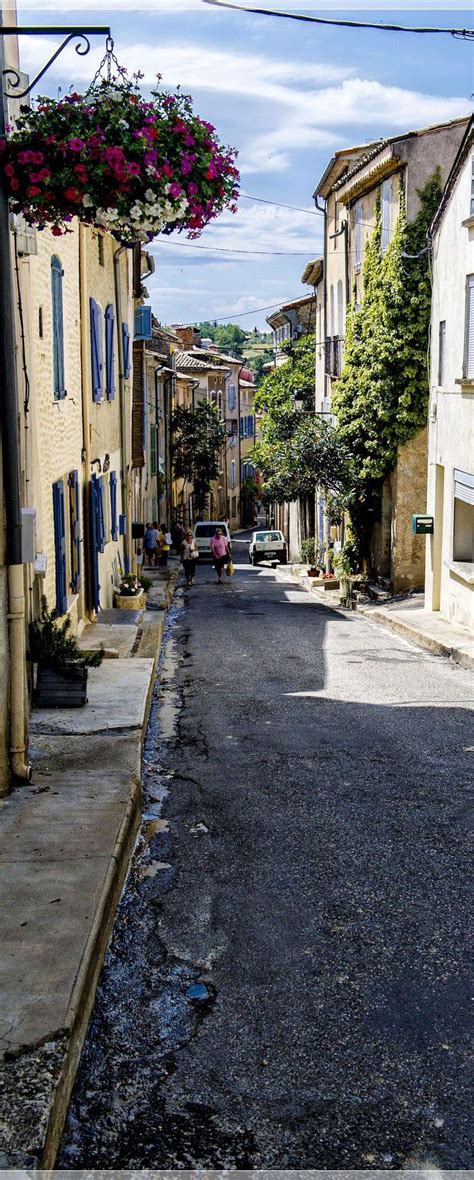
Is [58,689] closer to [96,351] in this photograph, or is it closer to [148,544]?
[96,351]

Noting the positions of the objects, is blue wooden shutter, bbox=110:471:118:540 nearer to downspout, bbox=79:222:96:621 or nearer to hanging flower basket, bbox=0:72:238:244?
downspout, bbox=79:222:96:621

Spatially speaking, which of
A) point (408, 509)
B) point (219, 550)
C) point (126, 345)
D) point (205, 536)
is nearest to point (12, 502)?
point (126, 345)

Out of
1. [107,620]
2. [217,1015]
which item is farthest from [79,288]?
[217,1015]

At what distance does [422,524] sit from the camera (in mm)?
20938

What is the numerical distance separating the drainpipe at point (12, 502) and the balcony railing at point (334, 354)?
78.1 feet

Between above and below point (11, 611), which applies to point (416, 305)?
above

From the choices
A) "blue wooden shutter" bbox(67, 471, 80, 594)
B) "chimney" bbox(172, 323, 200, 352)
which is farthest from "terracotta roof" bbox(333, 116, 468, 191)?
"chimney" bbox(172, 323, 200, 352)

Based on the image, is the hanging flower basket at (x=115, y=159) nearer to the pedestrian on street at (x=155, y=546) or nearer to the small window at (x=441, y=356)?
the small window at (x=441, y=356)

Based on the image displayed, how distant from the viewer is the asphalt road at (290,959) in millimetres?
4141

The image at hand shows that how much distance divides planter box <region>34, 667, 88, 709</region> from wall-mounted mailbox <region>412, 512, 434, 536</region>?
473 inches

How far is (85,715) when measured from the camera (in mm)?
9648

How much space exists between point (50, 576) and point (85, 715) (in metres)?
2.84

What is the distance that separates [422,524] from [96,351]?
7094 millimetres

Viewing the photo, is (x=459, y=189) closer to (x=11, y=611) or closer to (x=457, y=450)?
(x=457, y=450)
